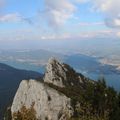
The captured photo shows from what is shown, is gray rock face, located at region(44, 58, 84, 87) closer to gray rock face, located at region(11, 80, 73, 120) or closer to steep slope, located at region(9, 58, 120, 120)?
steep slope, located at region(9, 58, 120, 120)

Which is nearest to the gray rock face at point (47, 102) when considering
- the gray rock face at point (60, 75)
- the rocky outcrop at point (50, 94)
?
the rocky outcrop at point (50, 94)

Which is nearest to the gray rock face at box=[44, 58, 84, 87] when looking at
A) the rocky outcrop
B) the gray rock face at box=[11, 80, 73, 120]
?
the rocky outcrop

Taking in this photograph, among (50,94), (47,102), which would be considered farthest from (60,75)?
(47,102)

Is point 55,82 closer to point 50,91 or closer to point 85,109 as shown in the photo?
point 50,91

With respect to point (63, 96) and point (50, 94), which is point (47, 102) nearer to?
point (50, 94)

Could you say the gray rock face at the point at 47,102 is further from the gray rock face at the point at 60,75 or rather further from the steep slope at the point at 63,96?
the gray rock face at the point at 60,75

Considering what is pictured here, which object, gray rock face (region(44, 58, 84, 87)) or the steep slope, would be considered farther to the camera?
gray rock face (region(44, 58, 84, 87))

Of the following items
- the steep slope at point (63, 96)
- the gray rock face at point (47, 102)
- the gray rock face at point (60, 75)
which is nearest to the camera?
the steep slope at point (63, 96)

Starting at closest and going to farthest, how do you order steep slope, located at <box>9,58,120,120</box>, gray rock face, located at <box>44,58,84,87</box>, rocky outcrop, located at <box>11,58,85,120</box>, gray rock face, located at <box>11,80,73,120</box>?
steep slope, located at <box>9,58,120,120</box>, gray rock face, located at <box>11,80,73,120</box>, rocky outcrop, located at <box>11,58,85,120</box>, gray rock face, located at <box>44,58,84,87</box>
